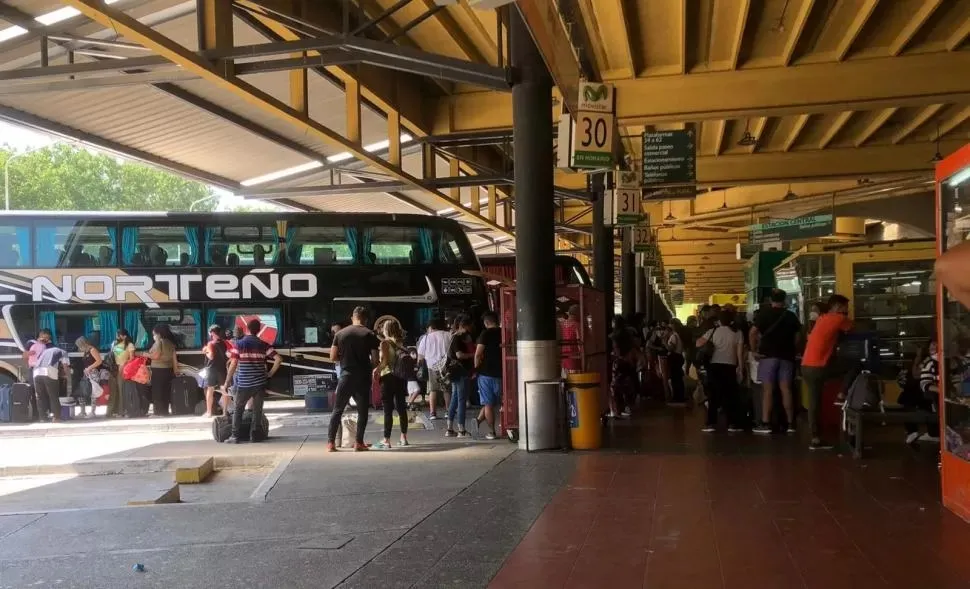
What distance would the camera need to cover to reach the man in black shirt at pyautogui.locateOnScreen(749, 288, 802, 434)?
37.5 ft

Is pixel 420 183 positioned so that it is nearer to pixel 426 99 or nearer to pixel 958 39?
pixel 426 99

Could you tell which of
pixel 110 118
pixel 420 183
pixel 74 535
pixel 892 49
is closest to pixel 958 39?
pixel 892 49

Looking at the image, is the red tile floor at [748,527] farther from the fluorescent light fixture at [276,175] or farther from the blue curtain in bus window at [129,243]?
the fluorescent light fixture at [276,175]

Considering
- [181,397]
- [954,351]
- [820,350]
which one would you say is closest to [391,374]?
[820,350]

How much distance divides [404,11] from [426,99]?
14.1ft

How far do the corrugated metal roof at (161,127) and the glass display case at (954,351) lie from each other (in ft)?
40.0

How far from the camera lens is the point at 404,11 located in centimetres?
1316

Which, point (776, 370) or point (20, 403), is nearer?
point (776, 370)

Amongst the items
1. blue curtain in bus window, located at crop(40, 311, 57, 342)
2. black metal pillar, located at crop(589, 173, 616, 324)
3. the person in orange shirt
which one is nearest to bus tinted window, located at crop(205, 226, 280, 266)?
blue curtain in bus window, located at crop(40, 311, 57, 342)

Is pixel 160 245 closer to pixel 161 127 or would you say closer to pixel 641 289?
pixel 161 127

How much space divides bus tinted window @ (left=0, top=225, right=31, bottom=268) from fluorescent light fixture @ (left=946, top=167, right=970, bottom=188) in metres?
15.7

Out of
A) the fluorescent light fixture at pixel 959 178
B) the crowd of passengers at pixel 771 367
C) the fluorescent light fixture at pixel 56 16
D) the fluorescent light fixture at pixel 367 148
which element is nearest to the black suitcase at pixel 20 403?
the fluorescent light fixture at pixel 56 16

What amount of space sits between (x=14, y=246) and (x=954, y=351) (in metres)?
16.0

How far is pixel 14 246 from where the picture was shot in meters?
16.9
